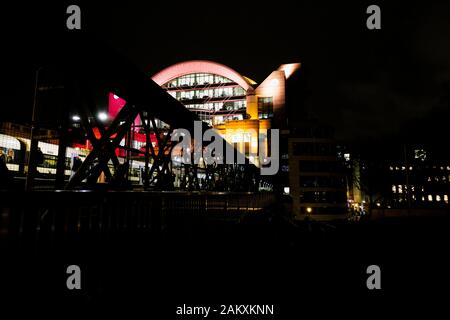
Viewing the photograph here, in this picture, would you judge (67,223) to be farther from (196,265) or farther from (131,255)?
(196,265)

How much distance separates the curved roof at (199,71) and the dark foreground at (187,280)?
189 ft

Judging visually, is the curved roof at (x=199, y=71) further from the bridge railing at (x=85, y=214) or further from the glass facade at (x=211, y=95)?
the bridge railing at (x=85, y=214)

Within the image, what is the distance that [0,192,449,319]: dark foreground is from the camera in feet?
8.39

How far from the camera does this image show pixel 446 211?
46.2 meters

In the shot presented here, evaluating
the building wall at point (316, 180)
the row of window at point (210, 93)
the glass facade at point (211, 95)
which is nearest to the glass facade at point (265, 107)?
the glass facade at point (211, 95)

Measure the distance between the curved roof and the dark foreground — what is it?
57738 mm

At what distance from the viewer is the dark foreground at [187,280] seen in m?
2.56

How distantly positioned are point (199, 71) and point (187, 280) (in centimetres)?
7082

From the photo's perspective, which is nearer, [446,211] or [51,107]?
[51,107]

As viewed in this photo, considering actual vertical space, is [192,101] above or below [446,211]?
above

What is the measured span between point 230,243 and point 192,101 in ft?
220

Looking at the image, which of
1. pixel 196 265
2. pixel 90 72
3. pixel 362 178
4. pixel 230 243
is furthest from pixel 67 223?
pixel 362 178

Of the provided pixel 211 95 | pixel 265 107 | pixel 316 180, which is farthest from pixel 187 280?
pixel 211 95

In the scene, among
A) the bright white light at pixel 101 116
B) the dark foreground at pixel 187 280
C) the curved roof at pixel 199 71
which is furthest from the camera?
the curved roof at pixel 199 71
